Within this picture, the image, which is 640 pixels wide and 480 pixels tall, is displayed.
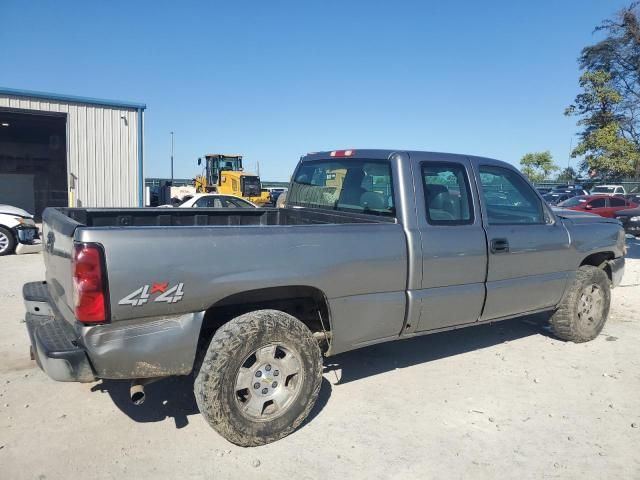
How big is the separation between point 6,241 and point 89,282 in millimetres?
10241

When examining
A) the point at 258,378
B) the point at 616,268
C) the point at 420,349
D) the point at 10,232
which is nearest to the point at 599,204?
the point at 616,268

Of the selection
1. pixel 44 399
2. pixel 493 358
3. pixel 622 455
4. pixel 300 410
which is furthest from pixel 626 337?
pixel 44 399

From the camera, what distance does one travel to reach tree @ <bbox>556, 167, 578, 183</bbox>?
172 feet

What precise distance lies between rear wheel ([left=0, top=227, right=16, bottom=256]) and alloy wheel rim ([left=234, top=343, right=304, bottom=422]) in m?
10.2

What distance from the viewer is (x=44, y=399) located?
3779 millimetres

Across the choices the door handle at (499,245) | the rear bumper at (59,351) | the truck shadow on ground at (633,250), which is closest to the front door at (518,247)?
the door handle at (499,245)

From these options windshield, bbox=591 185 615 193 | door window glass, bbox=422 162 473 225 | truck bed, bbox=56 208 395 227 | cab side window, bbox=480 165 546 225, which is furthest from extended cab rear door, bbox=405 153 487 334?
windshield, bbox=591 185 615 193

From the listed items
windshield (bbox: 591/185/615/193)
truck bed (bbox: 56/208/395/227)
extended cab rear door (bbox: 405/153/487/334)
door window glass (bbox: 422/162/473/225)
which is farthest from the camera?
windshield (bbox: 591/185/615/193)

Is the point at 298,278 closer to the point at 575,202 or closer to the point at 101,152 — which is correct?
the point at 101,152

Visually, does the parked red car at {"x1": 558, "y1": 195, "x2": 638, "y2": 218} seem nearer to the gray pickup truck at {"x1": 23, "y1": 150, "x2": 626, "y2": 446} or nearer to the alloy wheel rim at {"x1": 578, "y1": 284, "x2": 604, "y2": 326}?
the alloy wheel rim at {"x1": 578, "y1": 284, "x2": 604, "y2": 326}

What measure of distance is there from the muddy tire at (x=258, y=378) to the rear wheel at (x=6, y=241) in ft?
33.3

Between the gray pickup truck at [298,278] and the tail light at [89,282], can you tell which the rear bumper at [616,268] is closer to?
the gray pickup truck at [298,278]

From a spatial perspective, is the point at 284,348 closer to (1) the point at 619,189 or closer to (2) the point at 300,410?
(2) the point at 300,410

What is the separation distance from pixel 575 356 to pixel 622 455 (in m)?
1.91
